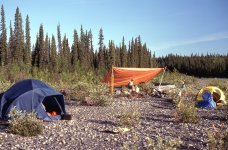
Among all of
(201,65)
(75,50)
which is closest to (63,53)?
(75,50)

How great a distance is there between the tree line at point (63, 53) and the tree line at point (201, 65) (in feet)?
27.5

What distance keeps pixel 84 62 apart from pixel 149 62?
26.4 metres

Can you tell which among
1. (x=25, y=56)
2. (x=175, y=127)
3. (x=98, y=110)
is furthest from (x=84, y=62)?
(x=175, y=127)

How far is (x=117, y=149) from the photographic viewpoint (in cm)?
1098

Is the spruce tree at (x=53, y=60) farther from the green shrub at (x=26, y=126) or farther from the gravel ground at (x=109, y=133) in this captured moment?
the green shrub at (x=26, y=126)

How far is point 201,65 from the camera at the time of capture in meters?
107

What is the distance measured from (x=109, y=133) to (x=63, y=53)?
7675cm

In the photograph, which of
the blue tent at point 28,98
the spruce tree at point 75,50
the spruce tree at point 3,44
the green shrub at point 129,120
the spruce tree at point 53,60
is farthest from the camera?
the spruce tree at point 75,50

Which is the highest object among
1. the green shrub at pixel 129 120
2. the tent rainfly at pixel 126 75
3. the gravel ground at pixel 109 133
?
the tent rainfly at pixel 126 75

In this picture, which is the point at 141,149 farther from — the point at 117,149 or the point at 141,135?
the point at 141,135

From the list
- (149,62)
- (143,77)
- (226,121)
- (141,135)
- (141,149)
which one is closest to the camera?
(141,149)

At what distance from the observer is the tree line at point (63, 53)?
7512 centimetres

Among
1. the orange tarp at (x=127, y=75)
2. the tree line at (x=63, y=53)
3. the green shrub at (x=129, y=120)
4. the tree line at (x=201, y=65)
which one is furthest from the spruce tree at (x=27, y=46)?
the green shrub at (x=129, y=120)

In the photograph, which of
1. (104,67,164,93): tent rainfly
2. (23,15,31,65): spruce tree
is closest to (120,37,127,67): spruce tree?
(23,15,31,65): spruce tree
